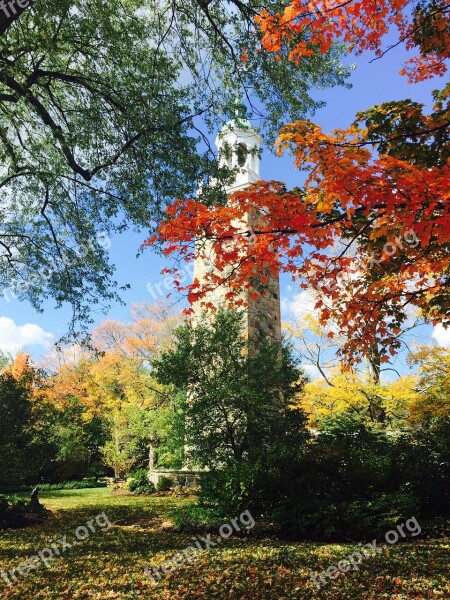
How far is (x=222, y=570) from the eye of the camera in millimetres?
5047

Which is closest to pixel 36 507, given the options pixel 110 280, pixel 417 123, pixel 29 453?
pixel 29 453

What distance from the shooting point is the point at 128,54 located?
7410 mm
